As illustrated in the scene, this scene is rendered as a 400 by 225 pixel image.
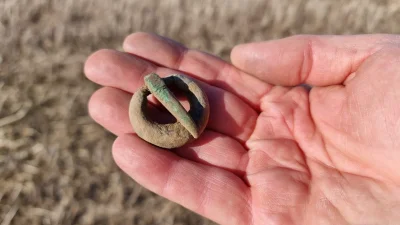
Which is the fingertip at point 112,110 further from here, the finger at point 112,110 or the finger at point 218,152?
the finger at point 218,152

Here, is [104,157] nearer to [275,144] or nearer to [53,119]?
[53,119]

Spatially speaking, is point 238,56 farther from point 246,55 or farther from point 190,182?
point 190,182

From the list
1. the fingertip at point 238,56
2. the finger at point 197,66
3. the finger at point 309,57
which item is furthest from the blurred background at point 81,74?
the finger at point 309,57

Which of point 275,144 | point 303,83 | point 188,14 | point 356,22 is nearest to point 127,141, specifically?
point 275,144

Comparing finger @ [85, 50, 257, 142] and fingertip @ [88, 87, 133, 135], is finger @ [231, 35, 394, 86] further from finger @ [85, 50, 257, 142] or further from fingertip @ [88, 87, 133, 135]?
Answer: fingertip @ [88, 87, 133, 135]

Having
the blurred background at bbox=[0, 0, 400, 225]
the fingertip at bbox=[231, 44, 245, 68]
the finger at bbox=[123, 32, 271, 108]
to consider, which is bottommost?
the blurred background at bbox=[0, 0, 400, 225]

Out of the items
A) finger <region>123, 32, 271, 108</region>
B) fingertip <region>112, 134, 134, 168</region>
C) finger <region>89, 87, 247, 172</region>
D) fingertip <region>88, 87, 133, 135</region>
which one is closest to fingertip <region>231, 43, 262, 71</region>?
finger <region>123, 32, 271, 108</region>
